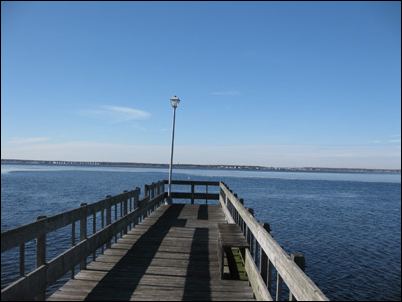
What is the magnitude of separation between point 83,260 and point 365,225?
2859 cm

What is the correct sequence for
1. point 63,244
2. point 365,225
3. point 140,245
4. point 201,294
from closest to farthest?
point 201,294 → point 140,245 → point 63,244 → point 365,225

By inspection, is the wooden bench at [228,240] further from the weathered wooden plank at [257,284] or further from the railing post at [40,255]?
the railing post at [40,255]

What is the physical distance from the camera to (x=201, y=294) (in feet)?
16.9

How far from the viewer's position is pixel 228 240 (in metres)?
6.26

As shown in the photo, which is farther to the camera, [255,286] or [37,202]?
[37,202]

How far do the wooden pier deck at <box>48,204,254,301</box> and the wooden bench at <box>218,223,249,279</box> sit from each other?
404mm

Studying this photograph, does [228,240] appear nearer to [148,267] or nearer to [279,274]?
[148,267]

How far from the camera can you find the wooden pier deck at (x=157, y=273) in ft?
16.6

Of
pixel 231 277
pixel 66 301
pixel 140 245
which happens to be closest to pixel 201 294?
pixel 231 277

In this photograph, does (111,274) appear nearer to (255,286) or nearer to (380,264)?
(255,286)

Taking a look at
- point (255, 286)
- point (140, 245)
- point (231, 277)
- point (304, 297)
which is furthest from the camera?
point (140, 245)

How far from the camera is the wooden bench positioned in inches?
233

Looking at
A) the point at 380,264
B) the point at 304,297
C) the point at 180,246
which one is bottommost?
the point at 380,264

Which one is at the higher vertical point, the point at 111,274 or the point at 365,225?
the point at 111,274
